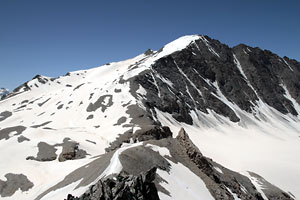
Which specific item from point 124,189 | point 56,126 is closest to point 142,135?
point 124,189

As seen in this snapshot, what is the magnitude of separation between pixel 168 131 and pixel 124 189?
38357 mm

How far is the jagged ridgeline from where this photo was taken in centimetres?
2395

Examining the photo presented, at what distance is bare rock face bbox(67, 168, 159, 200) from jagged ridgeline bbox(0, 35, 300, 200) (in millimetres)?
63

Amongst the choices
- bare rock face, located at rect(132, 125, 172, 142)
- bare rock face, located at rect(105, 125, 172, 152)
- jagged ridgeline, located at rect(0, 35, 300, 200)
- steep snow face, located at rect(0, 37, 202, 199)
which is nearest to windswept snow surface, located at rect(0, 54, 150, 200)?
steep snow face, located at rect(0, 37, 202, 199)

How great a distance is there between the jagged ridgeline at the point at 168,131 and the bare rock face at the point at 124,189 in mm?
63

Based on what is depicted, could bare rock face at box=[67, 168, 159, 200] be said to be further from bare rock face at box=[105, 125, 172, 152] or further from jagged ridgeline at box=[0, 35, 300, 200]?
bare rock face at box=[105, 125, 172, 152]

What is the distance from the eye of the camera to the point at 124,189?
47.5 ft

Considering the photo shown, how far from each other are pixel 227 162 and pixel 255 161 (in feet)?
23.5

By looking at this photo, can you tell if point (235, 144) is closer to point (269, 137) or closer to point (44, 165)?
point (269, 137)

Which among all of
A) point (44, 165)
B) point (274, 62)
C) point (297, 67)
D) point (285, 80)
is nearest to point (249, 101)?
point (285, 80)

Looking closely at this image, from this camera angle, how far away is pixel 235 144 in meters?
70.6

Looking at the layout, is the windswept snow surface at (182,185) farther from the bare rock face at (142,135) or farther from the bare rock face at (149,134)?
the bare rock face at (142,135)

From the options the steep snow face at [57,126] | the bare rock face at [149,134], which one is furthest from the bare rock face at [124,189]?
the bare rock face at [149,134]

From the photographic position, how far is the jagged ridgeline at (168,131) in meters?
24.0
